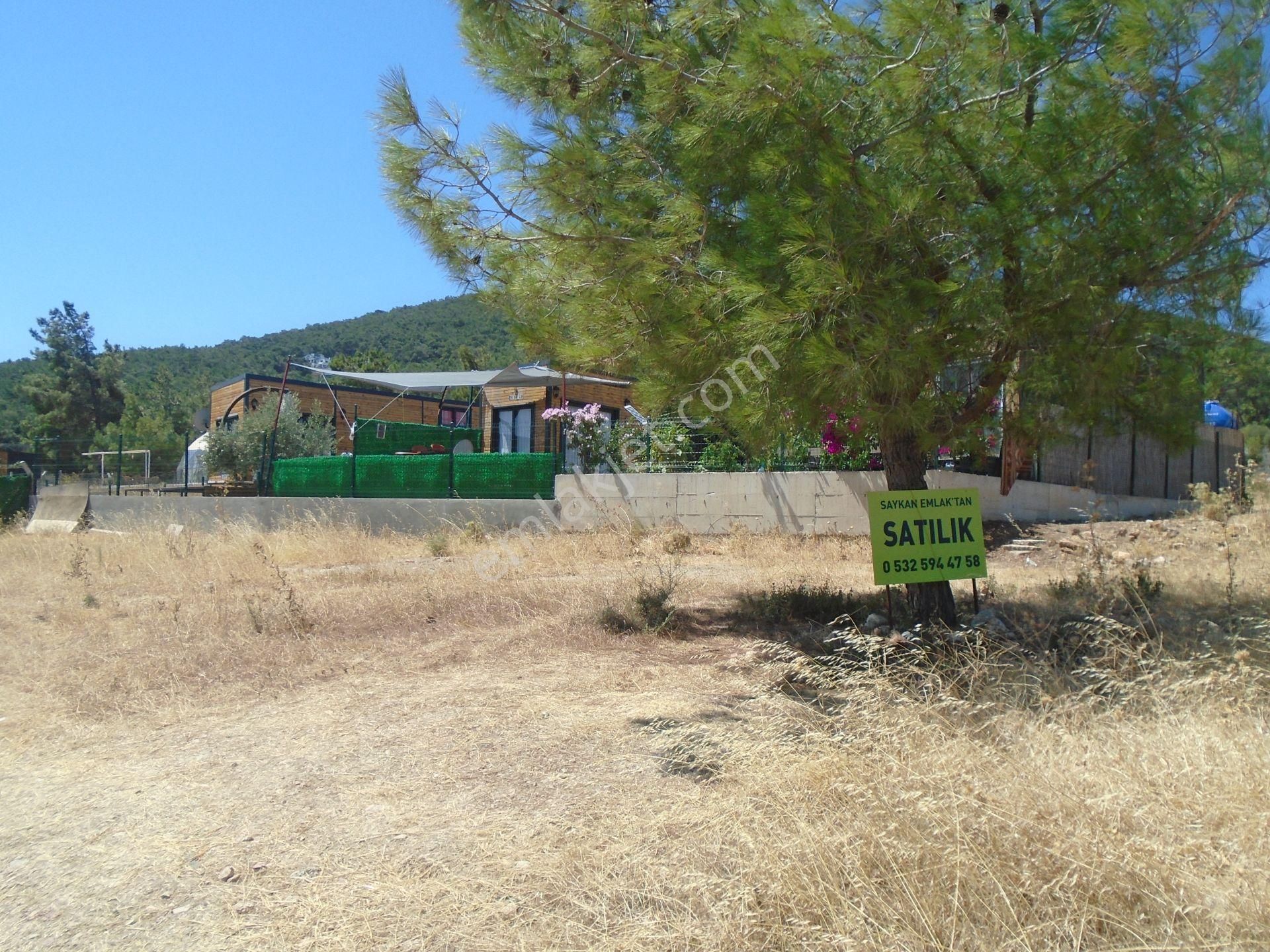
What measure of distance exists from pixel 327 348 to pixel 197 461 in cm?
6303

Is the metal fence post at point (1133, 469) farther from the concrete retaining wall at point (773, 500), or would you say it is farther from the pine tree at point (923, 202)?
the pine tree at point (923, 202)

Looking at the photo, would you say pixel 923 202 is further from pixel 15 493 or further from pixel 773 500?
pixel 15 493

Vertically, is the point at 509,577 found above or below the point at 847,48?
below

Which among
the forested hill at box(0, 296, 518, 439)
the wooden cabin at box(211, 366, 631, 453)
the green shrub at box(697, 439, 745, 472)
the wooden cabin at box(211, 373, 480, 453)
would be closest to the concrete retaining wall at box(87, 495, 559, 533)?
the wooden cabin at box(211, 366, 631, 453)

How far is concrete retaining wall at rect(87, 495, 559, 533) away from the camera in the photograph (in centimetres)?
1544

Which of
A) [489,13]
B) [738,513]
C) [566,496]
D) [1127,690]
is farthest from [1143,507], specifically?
[489,13]

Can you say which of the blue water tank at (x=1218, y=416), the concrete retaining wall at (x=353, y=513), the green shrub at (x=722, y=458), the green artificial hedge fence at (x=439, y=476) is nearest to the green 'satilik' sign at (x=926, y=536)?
the green shrub at (x=722, y=458)

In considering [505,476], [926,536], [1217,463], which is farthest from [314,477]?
[1217,463]

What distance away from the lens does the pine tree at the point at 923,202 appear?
513 cm

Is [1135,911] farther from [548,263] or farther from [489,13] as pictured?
[489,13]

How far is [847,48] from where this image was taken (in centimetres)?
538

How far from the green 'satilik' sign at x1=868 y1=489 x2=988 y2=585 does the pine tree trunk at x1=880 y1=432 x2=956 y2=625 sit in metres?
0.34

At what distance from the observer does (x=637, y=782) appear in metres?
4.18

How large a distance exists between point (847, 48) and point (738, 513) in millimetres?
8995
